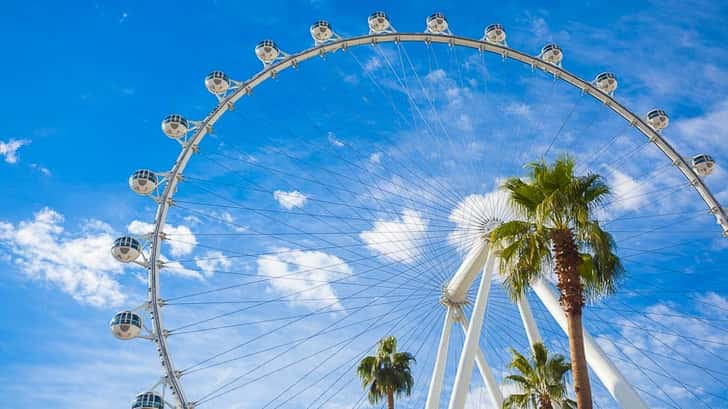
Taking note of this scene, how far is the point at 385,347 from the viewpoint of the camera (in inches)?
1481

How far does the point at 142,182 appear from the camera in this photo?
31.8 metres

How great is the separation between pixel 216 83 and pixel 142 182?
5810 millimetres

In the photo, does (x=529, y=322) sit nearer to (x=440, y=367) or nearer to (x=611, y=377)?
(x=440, y=367)

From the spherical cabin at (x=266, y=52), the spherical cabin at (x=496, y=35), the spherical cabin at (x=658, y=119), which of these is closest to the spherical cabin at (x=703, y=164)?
the spherical cabin at (x=658, y=119)

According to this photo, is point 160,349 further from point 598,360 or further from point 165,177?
point 598,360

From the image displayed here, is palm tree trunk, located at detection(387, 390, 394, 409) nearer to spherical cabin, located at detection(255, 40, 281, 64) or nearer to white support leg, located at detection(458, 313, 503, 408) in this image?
white support leg, located at detection(458, 313, 503, 408)

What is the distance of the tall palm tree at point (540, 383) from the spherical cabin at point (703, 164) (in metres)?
12.5

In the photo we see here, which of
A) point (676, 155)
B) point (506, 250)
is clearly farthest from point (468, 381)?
point (676, 155)

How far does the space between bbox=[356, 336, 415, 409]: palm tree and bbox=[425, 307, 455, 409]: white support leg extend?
17.9 ft

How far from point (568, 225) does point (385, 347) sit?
2090 centimetres

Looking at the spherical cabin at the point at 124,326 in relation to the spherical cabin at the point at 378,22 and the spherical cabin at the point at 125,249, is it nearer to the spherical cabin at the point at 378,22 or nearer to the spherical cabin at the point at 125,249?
the spherical cabin at the point at 125,249

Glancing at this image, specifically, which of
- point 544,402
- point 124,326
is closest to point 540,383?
point 544,402

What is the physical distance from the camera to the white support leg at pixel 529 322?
29.2 metres

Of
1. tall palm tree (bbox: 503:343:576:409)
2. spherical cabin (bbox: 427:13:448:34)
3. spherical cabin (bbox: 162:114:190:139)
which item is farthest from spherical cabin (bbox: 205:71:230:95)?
tall palm tree (bbox: 503:343:576:409)
